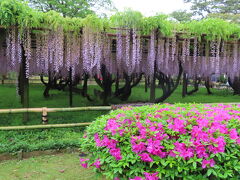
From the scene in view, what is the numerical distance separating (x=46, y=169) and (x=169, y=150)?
7.74ft

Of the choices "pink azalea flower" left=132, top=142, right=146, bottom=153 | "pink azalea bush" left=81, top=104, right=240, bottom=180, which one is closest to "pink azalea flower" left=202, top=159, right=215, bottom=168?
"pink azalea bush" left=81, top=104, right=240, bottom=180

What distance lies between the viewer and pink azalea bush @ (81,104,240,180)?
6.39ft

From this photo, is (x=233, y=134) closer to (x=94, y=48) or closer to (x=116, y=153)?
(x=116, y=153)

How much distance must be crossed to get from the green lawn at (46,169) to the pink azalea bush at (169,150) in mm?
1096

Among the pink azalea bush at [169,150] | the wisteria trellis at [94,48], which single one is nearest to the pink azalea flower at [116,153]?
the pink azalea bush at [169,150]

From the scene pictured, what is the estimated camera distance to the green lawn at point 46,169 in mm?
3281

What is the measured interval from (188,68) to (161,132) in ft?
20.7

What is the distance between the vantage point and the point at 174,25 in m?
5.79

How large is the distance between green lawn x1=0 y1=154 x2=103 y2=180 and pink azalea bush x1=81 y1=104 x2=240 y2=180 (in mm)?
1096

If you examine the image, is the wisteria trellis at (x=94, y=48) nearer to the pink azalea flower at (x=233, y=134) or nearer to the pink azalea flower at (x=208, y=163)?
the pink azalea flower at (x=233, y=134)

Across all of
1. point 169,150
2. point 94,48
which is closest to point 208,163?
point 169,150

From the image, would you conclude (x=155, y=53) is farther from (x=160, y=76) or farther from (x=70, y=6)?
(x=70, y=6)

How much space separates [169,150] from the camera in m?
1.99

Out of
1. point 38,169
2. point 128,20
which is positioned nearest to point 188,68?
point 128,20
